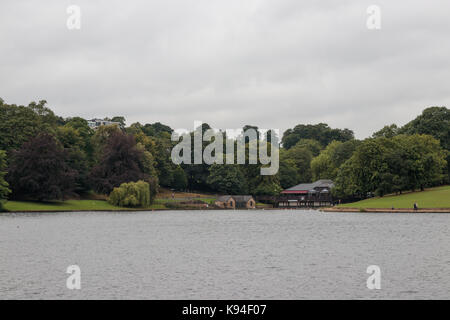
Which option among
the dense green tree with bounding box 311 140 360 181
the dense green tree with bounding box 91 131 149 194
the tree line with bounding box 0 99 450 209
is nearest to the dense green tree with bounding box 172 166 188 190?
the tree line with bounding box 0 99 450 209

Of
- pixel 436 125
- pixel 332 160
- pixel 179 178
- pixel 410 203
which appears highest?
pixel 436 125

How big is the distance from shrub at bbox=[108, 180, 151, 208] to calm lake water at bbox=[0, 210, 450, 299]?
47.9m

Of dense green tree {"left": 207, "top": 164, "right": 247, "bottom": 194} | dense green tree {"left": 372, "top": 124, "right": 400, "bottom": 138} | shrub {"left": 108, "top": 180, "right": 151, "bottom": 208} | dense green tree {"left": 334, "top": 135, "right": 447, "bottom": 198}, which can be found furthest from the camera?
dense green tree {"left": 207, "top": 164, "right": 247, "bottom": 194}

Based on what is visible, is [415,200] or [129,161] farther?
[129,161]

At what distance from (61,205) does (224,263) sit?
72.2 metres

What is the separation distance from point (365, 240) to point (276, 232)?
40.4 feet

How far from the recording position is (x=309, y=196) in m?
139

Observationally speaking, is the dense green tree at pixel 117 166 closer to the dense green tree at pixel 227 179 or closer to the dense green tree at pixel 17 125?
the dense green tree at pixel 17 125

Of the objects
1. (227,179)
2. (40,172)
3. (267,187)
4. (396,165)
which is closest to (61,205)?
(40,172)

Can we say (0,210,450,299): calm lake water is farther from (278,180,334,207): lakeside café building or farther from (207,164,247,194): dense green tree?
(207,164,247,194): dense green tree

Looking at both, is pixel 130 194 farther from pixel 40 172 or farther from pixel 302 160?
pixel 302 160

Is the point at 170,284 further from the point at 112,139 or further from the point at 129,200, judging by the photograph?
the point at 112,139

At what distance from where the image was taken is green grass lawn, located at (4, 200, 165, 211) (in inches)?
3676

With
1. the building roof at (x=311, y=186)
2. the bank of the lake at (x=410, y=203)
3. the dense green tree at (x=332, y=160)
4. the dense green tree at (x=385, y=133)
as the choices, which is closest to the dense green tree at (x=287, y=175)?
the building roof at (x=311, y=186)
